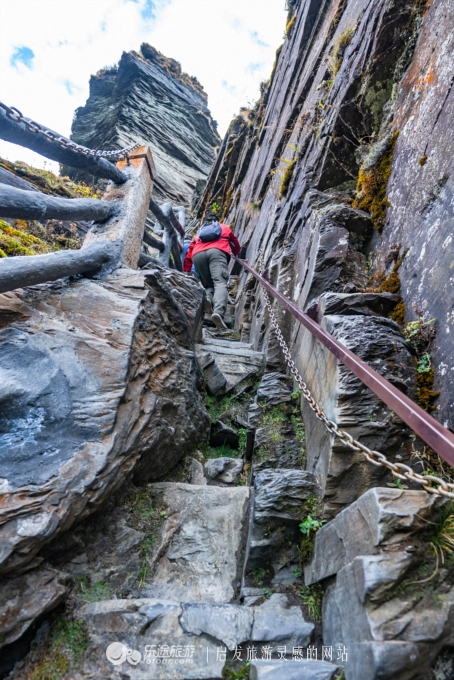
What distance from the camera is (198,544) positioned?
264 centimetres

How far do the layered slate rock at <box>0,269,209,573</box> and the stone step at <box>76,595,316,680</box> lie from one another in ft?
1.88

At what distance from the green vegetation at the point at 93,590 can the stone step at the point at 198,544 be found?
23 centimetres

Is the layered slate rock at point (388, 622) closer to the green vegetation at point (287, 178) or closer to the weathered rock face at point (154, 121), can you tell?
the green vegetation at point (287, 178)

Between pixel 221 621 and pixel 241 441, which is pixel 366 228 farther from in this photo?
pixel 221 621

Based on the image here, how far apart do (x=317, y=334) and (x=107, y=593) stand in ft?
7.09

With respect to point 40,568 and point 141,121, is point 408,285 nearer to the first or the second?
point 40,568

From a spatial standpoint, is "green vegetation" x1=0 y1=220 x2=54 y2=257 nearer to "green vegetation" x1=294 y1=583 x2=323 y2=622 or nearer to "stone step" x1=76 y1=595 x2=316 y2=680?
"stone step" x1=76 y1=595 x2=316 y2=680

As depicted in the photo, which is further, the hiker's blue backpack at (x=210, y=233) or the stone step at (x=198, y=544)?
the hiker's blue backpack at (x=210, y=233)

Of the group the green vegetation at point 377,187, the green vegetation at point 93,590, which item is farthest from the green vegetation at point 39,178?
the green vegetation at point 93,590

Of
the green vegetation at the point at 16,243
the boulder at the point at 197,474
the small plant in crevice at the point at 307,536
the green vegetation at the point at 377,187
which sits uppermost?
the green vegetation at the point at 377,187

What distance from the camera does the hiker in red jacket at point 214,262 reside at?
8.06 m

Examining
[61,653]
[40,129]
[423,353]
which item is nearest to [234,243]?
[40,129]

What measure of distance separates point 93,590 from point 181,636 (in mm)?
651

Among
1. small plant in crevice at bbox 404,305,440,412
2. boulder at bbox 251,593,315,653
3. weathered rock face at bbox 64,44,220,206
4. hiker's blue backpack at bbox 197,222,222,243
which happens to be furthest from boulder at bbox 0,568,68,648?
weathered rock face at bbox 64,44,220,206
